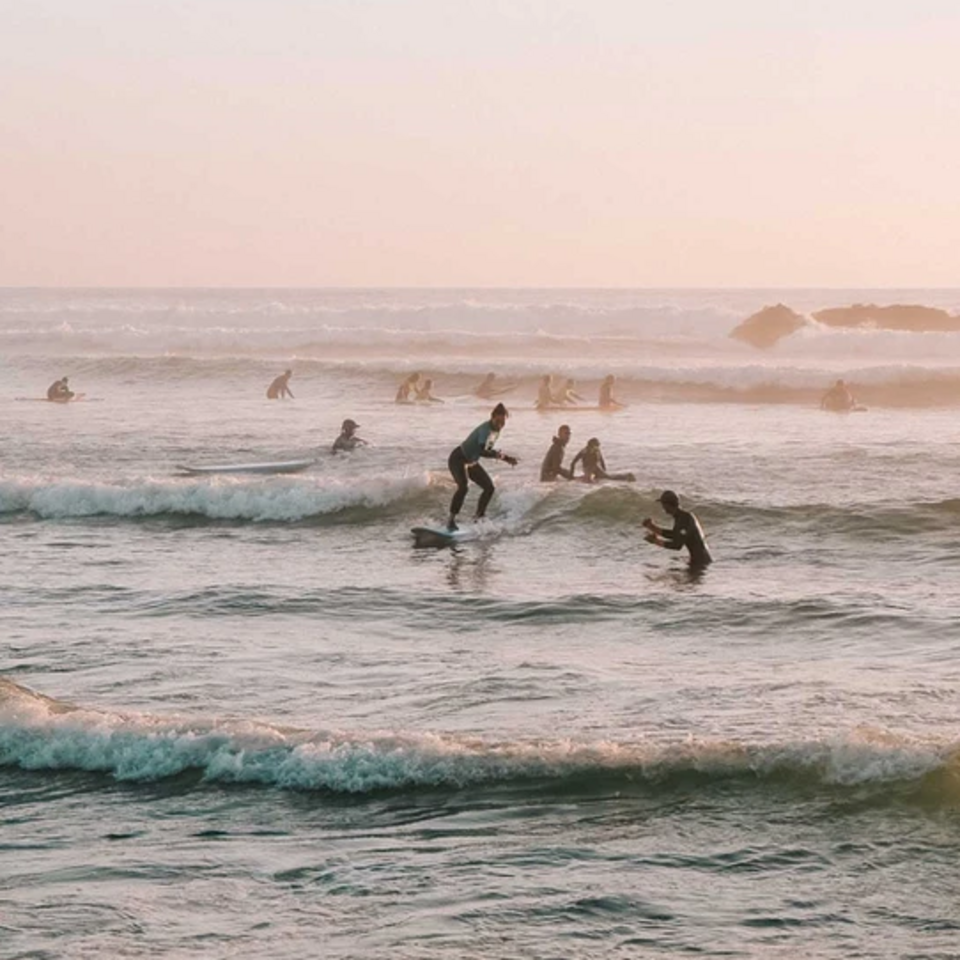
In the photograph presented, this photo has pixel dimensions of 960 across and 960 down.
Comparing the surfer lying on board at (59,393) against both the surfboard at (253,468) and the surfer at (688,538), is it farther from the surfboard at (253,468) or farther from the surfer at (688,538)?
the surfer at (688,538)

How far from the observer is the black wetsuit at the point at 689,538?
20156 mm

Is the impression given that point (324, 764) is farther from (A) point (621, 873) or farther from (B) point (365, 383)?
(B) point (365, 383)

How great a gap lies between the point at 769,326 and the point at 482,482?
54.9 metres

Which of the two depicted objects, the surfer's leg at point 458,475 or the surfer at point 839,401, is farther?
the surfer at point 839,401

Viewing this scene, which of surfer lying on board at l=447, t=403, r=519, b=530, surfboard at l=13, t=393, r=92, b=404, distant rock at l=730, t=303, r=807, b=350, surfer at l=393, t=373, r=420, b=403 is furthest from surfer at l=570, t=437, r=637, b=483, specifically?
distant rock at l=730, t=303, r=807, b=350

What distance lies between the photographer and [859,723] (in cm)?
1224

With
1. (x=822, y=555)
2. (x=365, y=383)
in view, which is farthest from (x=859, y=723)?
(x=365, y=383)

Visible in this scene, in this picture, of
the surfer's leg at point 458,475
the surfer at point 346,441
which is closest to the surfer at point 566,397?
the surfer at point 346,441

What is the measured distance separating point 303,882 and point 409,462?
21.7 metres

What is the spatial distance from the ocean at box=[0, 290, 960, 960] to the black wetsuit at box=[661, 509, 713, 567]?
0.75ft

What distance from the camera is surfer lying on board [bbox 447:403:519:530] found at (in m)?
21.2

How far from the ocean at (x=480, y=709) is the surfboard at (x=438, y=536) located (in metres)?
0.45

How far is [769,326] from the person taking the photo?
7562 cm

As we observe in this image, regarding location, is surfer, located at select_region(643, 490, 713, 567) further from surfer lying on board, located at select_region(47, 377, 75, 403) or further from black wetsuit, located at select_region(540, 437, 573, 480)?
surfer lying on board, located at select_region(47, 377, 75, 403)
